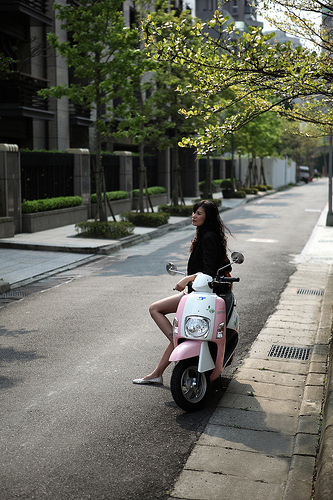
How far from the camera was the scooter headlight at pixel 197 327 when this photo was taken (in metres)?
6.16

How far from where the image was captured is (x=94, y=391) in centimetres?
693

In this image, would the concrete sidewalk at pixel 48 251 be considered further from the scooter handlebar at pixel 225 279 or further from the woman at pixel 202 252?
the scooter handlebar at pixel 225 279

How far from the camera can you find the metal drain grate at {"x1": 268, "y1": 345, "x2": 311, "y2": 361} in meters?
8.31

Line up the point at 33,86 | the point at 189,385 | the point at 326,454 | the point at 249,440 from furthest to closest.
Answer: the point at 33,86
the point at 189,385
the point at 249,440
the point at 326,454

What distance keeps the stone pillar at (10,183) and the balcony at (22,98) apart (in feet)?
17.2

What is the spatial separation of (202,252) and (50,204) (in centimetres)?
1716

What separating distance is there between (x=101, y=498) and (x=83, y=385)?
252cm

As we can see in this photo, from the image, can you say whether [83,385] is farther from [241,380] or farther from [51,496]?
[51,496]

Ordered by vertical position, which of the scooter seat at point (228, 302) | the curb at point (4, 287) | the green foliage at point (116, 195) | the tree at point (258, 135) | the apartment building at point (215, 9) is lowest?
the curb at point (4, 287)

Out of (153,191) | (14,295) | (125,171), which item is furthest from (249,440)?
(153,191)

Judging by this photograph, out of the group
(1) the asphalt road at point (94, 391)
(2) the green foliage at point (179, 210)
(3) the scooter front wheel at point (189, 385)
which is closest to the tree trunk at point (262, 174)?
(2) the green foliage at point (179, 210)

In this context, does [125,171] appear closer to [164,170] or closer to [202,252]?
[164,170]

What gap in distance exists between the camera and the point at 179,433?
5.89m

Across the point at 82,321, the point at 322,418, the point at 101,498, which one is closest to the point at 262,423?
the point at 322,418
